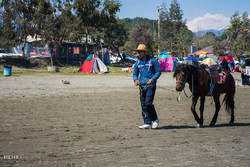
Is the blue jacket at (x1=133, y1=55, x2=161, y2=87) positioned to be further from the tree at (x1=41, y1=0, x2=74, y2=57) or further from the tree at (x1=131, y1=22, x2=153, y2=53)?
the tree at (x1=131, y1=22, x2=153, y2=53)

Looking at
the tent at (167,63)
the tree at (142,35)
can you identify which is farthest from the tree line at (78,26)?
the tent at (167,63)

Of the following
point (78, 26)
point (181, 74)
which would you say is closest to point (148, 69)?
point (181, 74)

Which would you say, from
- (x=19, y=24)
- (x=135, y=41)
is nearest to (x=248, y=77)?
(x=19, y=24)

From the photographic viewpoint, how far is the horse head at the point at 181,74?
6.54 meters

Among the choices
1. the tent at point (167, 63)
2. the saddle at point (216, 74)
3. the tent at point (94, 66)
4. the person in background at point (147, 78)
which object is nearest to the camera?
the person in background at point (147, 78)

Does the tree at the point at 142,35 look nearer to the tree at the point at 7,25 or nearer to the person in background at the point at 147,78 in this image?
the tree at the point at 7,25

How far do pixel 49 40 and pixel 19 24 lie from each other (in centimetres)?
442

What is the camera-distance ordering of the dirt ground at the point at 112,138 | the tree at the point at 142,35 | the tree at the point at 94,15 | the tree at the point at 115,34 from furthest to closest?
the tree at the point at 142,35 < the tree at the point at 115,34 < the tree at the point at 94,15 < the dirt ground at the point at 112,138

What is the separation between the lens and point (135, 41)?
187ft

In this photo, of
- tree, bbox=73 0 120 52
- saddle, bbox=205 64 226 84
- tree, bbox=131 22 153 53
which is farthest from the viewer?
tree, bbox=131 22 153 53

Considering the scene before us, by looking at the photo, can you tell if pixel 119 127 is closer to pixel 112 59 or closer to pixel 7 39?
pixel 7 39

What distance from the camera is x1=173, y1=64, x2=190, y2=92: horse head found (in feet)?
21.4

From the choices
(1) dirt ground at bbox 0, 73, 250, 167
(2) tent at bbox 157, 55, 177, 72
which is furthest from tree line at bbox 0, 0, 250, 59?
(1) dirt ground at bbox 0, 73, 250, 167

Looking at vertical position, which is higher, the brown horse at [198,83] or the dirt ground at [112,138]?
the brown horse at [198,83]
